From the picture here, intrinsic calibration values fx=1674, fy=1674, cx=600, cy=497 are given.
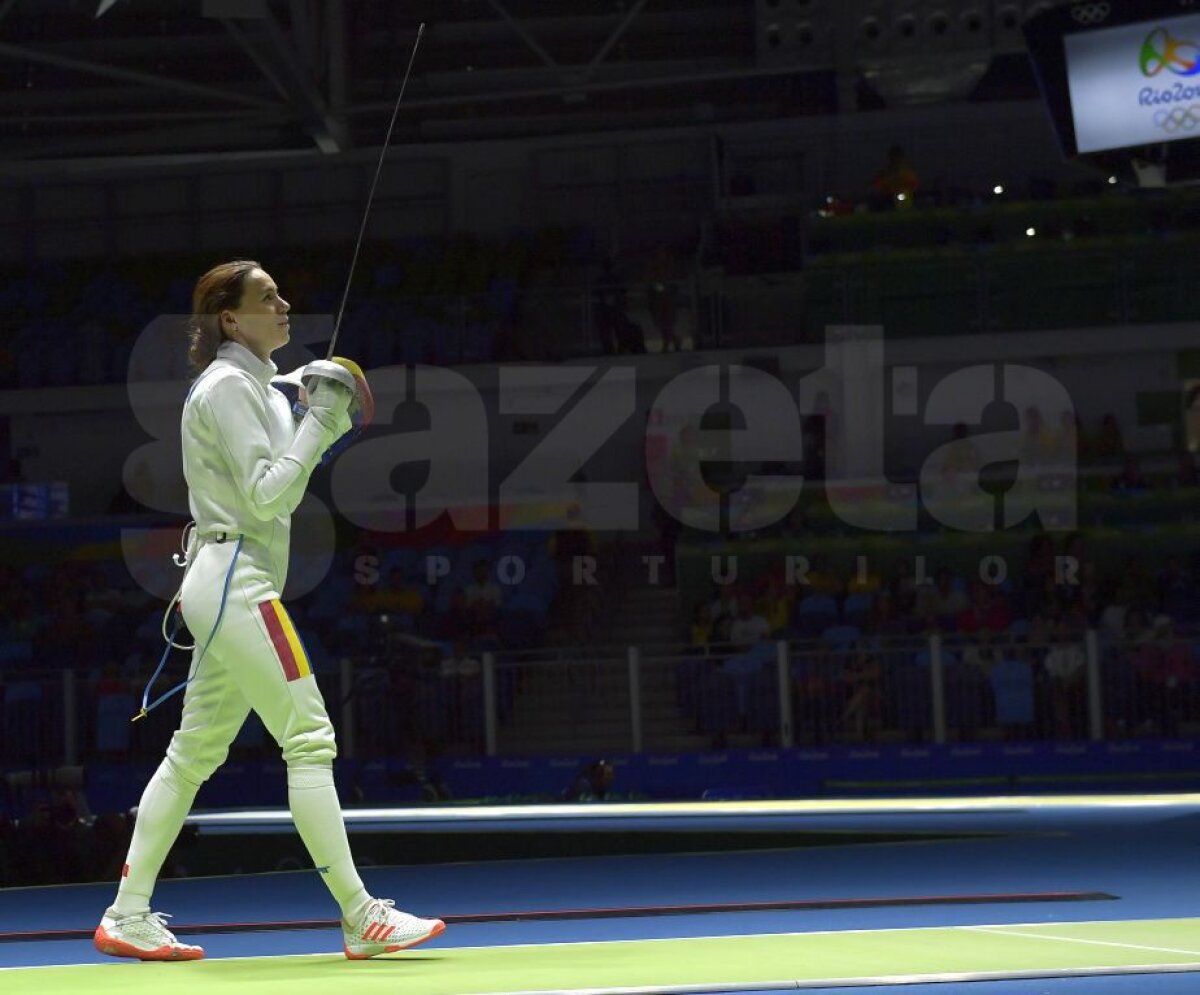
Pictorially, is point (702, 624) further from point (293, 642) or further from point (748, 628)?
point (293, 642)

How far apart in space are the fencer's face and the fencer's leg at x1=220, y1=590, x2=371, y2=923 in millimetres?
685

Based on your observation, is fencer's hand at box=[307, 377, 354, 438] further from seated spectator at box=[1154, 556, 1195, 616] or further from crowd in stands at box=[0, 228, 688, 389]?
crowd in stands at box=[0, 228, 688, 389]

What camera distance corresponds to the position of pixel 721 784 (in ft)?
40.5

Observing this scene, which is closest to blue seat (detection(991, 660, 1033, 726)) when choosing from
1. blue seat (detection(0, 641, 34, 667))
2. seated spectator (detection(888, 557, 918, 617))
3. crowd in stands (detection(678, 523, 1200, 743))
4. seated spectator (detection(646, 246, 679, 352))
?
crowd in stands (detection(678, 523, 1200, 743))

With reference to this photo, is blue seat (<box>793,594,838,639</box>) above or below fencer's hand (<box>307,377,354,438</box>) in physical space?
below

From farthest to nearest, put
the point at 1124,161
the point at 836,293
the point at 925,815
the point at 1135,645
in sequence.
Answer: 1. the point at 836,293
2. the point at 1135,645
3. the point at 1124,161
4. the point at 925,815

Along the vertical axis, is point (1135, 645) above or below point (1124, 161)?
below

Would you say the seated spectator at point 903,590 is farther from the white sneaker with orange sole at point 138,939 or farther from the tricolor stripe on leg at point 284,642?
the white sneaker with orange sole at point 138,939

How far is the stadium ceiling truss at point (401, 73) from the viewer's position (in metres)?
18.2

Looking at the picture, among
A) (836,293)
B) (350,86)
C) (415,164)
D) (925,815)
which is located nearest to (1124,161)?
(925,815)

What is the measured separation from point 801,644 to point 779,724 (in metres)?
0.71

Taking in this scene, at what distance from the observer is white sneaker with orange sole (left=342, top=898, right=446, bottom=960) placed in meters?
3.84

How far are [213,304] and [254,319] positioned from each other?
0.12 meters

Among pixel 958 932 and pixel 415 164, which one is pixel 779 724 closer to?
pixel 958 932
